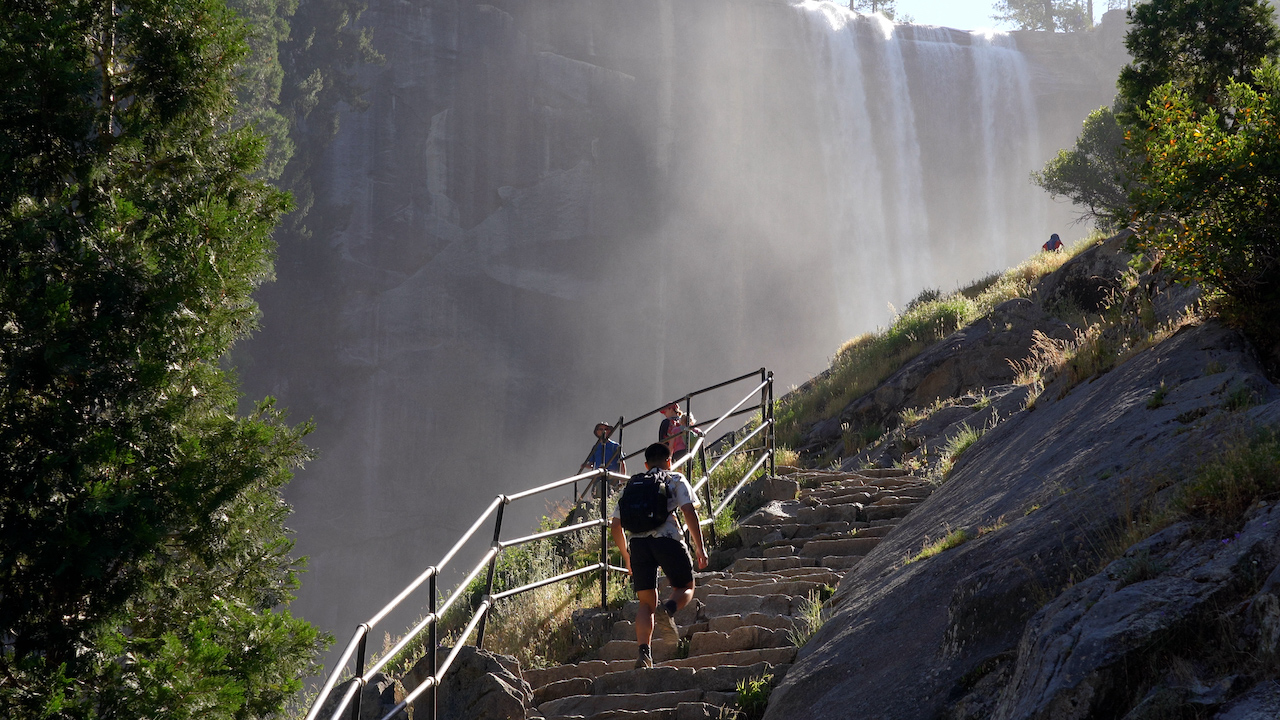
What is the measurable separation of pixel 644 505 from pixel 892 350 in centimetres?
1266

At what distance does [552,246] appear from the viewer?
46188 mm

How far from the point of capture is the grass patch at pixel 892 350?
16.1m

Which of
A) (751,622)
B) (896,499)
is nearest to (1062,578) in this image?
(751,622)

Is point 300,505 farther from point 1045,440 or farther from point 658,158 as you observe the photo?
point 1045,440

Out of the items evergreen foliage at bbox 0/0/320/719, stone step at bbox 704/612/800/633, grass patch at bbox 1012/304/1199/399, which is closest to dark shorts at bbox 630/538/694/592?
stone step at bbox 704/612/800/633

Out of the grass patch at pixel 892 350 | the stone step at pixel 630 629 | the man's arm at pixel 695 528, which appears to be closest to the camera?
A: the man's arm at pixel 695 528

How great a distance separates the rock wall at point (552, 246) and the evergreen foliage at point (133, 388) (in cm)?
3097

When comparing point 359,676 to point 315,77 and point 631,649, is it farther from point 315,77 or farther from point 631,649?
point 315,77

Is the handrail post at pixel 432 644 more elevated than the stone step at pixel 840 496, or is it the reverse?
the stone step at pixel 840 496

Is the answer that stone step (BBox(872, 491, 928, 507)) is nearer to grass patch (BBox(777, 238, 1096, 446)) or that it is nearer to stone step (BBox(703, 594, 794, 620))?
stone step (BBox(703, 594, 794, 620))

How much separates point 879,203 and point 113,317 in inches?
1915

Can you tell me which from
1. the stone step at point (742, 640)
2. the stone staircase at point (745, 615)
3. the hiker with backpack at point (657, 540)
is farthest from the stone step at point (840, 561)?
the hiker with backpack at point (657, 540)

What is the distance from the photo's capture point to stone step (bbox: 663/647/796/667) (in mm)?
5375

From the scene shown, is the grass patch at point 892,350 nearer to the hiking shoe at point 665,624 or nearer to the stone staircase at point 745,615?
the stone staircase at point 745,615
